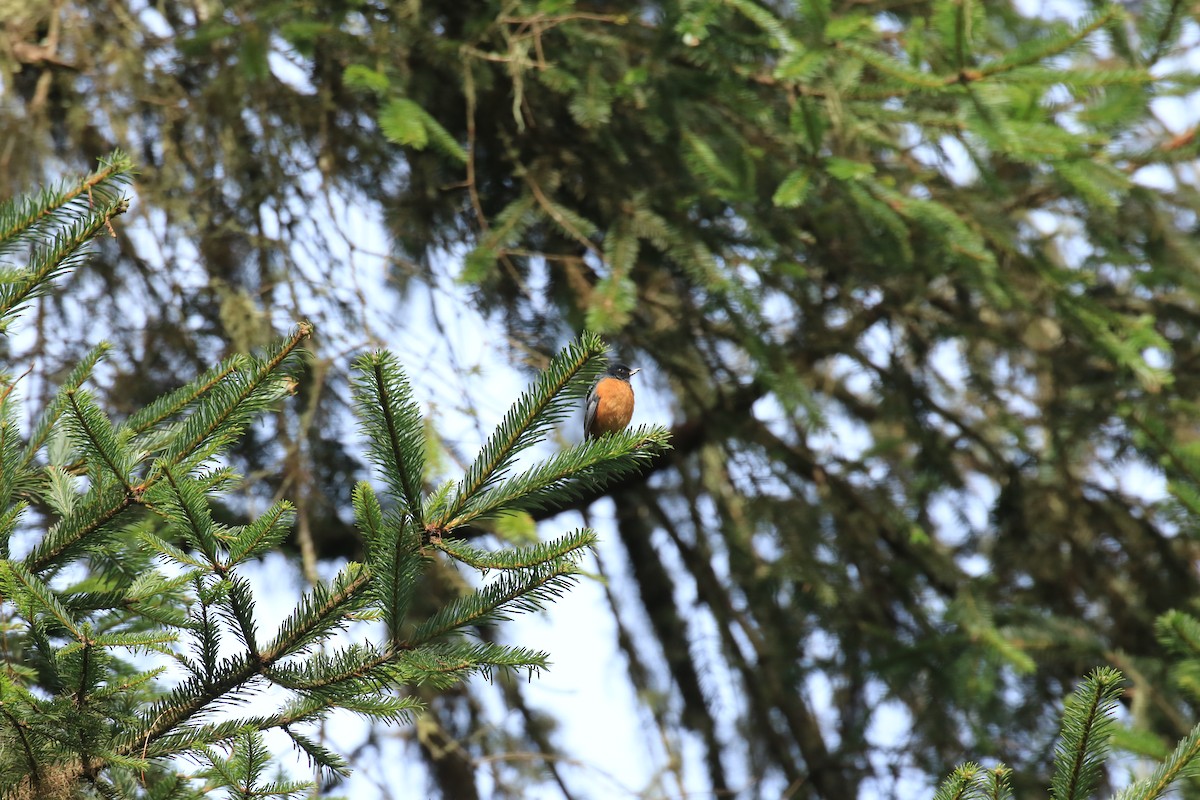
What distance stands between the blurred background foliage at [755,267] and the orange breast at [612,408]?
A: 311 mm

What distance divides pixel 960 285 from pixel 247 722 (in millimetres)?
4048

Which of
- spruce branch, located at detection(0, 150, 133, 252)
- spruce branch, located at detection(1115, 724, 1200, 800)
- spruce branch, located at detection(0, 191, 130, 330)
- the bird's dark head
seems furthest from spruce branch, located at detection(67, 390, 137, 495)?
the bird's dark head

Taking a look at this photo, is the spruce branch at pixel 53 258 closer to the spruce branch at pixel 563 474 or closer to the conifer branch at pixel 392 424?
the conifer branch at pixel 392 424

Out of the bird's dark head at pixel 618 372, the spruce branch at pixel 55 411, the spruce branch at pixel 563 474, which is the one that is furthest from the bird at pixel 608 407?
the spruce branch at pixel 55 411

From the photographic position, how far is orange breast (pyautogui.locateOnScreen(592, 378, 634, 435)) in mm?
3311

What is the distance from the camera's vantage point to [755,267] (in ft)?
13.7

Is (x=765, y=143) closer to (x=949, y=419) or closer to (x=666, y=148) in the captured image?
(x=666, y=148)

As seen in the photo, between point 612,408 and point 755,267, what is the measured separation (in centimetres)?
117

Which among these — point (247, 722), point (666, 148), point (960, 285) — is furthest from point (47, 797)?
point (960, 285)

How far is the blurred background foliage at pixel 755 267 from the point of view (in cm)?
379

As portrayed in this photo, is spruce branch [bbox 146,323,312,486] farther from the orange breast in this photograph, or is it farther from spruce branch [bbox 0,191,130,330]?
the orange breast

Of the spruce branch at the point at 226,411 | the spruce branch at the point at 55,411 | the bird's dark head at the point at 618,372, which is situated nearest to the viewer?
the spruce branch at the point at 226,411

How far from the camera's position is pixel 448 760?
5035 millimetres

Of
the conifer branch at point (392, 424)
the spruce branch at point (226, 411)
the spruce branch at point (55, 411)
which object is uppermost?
the spruce branch at point (55, 411)
